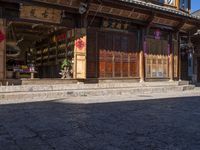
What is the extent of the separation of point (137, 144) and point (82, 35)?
29.3ft

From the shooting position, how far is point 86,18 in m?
13.0

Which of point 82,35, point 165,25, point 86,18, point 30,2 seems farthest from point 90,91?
point 165,25

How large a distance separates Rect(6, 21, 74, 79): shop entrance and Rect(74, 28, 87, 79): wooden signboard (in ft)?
2.18

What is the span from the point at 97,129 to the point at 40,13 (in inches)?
304

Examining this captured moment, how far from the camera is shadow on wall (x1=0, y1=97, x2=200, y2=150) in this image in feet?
14.9

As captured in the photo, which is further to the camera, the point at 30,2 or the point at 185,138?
the point at 30,2

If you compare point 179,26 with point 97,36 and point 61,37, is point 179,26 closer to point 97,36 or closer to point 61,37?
point 97,36

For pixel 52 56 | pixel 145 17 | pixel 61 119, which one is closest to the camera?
pixel 61 119

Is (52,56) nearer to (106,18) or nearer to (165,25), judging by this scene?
(106,18)

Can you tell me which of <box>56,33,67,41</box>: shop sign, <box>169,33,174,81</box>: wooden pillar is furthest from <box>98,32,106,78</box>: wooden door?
<box>169,33,174,81</box>: wooden pillar

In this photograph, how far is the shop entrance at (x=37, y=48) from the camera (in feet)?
42.6

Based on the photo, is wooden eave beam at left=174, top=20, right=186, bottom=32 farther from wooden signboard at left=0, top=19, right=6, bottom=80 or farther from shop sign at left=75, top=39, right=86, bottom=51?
wooden signboard at left=0, top=19, right=6, bottom=80

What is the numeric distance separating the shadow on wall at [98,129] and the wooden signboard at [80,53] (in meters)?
4.89

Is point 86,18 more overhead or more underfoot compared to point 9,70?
more overhead
